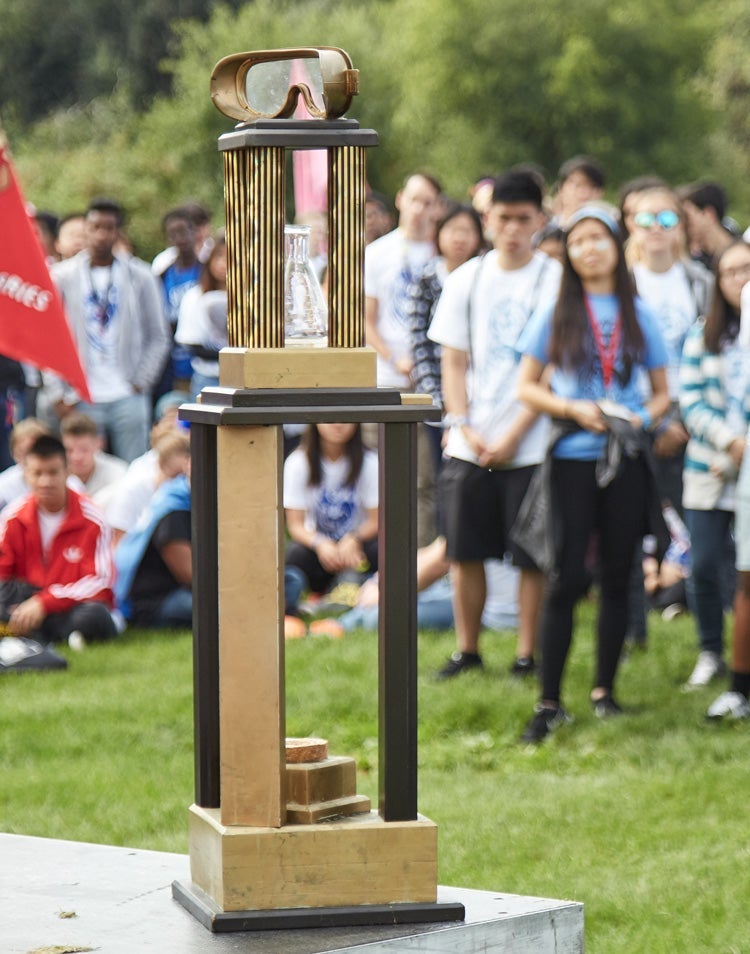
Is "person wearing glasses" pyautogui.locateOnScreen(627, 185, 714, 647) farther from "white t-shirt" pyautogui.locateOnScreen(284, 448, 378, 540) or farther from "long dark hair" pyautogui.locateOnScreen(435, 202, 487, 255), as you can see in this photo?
"white t-shirt" pyautogui.locateOnScreen(284, 448, 378, 540)

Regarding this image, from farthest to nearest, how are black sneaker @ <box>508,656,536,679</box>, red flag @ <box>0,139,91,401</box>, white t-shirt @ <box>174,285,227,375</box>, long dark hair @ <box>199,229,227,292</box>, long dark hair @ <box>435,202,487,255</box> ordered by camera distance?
long dark hair @ <box>199,229,227,292</box> → white t-shirt @ <box>174,285,227,375</box> → long dark hair @ <box>435,202,487,255</box> → black sneaker @ <box>508,656,536,679</box> → red flag @ <box>0,139,91,401</box>

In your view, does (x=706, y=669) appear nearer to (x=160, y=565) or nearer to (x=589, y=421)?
(x=589, y=421)

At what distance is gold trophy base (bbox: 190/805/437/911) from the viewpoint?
3.06 meters

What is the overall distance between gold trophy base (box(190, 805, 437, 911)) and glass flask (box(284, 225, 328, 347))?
90cm

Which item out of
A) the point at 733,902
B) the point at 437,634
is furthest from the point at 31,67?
the point at 733,902

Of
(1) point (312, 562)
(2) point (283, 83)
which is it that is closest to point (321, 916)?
(2) point (283, 83)

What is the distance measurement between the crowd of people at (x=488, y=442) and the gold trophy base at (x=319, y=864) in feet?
10.9

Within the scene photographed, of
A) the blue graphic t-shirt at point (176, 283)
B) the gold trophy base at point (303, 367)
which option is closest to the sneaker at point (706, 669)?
the gold trophy base at point (303, 367)

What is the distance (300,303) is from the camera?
3.20m

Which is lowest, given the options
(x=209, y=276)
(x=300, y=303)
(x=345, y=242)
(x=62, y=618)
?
(x=62, y=618)

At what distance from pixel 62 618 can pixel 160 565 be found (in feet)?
2.49

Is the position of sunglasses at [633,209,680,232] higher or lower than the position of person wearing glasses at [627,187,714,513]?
higher

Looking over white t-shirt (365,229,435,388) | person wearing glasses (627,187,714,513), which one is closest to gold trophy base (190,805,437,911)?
person wearing glasses (627,187,714,513)

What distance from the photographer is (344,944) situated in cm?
296
